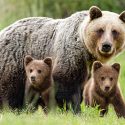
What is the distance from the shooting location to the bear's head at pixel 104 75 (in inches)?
459

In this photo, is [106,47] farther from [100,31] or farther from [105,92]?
[105,92]

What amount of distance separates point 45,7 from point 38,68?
38.2 feet

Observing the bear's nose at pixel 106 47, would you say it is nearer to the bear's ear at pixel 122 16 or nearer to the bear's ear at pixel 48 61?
the bear's ear at pixel 122 16

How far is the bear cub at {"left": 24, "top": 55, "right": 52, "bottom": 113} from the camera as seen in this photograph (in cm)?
1185

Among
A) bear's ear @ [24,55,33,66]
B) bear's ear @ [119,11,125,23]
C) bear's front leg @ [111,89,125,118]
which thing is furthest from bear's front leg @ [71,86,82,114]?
bear's ear @ [119,11,125,23]

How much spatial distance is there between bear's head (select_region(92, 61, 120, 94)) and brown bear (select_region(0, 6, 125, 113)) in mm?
212

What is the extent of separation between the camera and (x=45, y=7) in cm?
2352

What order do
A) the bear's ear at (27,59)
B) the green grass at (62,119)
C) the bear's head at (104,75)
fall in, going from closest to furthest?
the green grass at (62,119), the bear's head at (104,75), the bear's ear at (27,59)

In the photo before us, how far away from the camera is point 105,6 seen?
23.6m

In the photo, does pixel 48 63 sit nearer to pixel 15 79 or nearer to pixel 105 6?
pixel 15 79

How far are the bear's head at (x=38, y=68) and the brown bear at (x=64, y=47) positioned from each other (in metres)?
0.13

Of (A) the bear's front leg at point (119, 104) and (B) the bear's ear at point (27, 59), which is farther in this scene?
(B) the bear's ear at point (27, 59)

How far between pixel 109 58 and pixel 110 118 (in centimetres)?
153

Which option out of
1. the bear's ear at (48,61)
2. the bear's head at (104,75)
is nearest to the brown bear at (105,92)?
the bear's head at (104,75)
